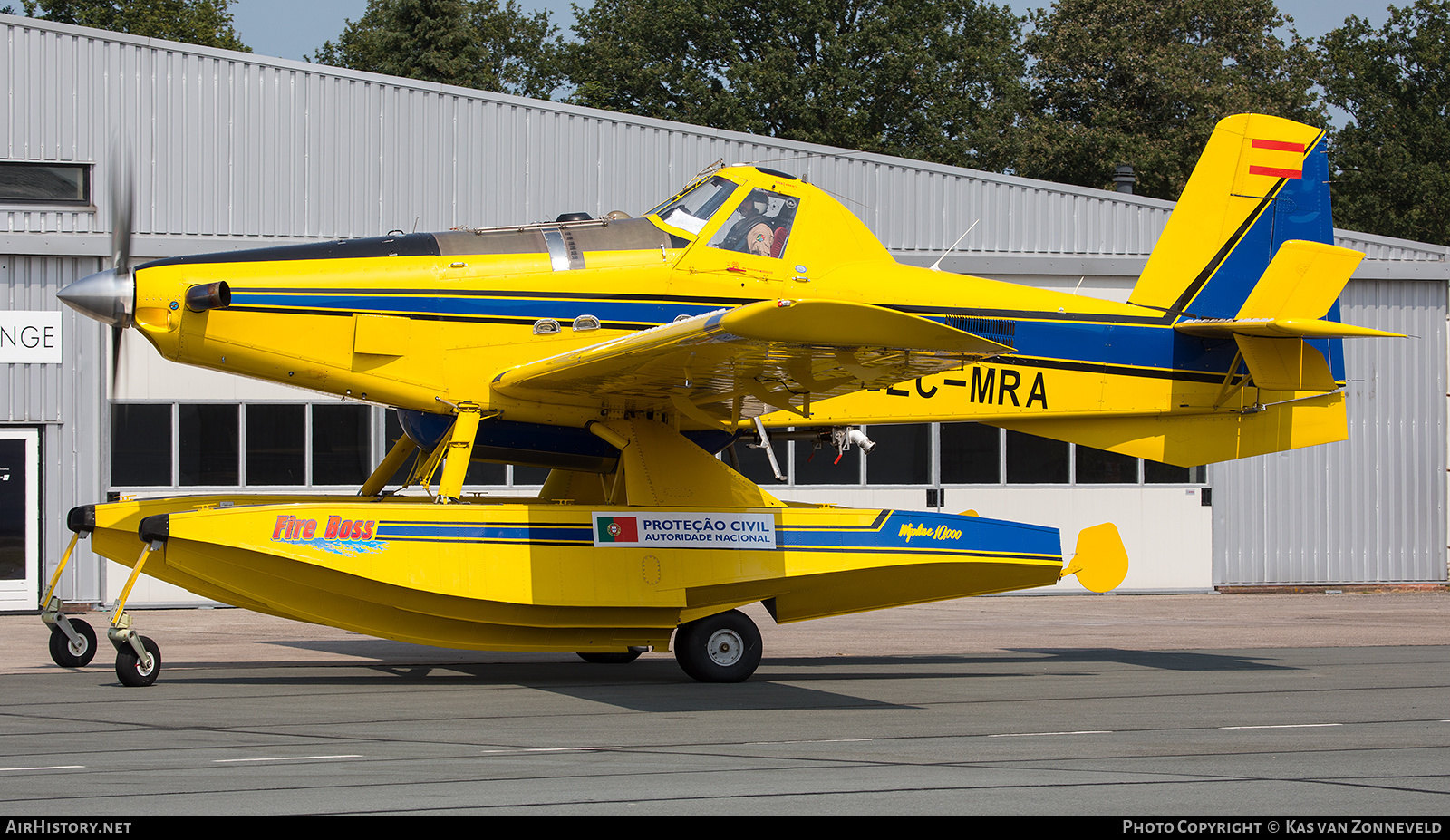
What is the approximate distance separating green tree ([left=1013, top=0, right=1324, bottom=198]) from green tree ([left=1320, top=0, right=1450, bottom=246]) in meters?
3.29

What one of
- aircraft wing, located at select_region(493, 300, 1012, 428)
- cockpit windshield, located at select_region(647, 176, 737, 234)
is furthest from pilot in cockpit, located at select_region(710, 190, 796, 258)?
aircraft wing, located at select_region(493, 300, 1012, 428)

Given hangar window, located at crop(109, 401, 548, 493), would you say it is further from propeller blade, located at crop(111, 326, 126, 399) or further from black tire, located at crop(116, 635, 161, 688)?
black tire, located at crop(116, 635, 161, 688)

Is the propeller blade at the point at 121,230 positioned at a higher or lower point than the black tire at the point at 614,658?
higher

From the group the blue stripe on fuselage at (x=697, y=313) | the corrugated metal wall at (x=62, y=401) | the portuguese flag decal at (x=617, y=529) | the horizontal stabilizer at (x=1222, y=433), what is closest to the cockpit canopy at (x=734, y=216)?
the blue stripe on fuselage at (x=697, y=313)

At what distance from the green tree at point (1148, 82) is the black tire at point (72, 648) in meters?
36.0

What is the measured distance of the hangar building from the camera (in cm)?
1588

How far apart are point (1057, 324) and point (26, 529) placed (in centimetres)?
1176

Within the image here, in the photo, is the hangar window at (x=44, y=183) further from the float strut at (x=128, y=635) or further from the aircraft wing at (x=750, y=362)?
the aircraft wing at (x=750, y=362)

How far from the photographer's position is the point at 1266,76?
4669 centimetres

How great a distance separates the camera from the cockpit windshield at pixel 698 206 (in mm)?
10539

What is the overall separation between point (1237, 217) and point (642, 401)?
5.87m
